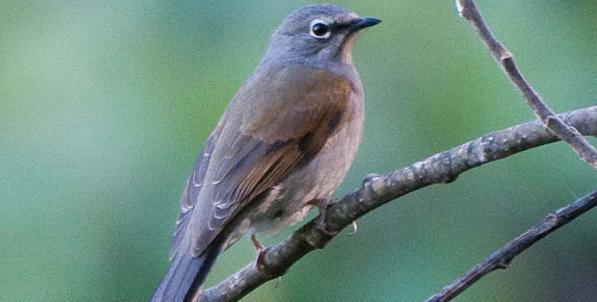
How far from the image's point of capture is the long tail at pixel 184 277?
465 centimetres

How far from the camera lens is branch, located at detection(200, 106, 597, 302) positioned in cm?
344

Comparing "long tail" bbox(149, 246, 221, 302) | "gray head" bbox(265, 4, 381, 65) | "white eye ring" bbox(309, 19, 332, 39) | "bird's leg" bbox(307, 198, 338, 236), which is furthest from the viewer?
"white eye ring" bbox(309, 19, 332, 39)

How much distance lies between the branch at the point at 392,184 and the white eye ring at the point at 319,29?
149 centimetres

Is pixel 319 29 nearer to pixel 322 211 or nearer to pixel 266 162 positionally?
pixel 266 162

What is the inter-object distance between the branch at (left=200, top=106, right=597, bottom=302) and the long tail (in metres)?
0.06

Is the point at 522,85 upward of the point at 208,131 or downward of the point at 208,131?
upward

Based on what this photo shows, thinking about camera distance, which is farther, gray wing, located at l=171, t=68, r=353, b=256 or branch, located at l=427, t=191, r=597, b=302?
gray wing, located at l=171, t=68, r=353, b=256

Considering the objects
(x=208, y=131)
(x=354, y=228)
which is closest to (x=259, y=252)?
(x=354, y=228)

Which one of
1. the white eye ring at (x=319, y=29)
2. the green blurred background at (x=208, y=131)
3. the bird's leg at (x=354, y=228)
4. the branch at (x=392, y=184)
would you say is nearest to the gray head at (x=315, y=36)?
the white eye ring at (x=319, y=29)

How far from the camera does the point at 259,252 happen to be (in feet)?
16.3

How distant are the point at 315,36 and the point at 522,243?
2.82 m

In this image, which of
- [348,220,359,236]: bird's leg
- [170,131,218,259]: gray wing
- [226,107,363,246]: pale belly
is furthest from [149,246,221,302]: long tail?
[348,220,359,236]: bird's leg

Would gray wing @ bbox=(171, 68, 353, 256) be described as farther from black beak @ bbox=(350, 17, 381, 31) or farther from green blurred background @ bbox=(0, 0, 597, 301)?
black beak @ bbox=(350, 17, 381, 31)

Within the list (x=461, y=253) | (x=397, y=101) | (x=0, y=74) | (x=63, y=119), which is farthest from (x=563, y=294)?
(x=0, y=74)
